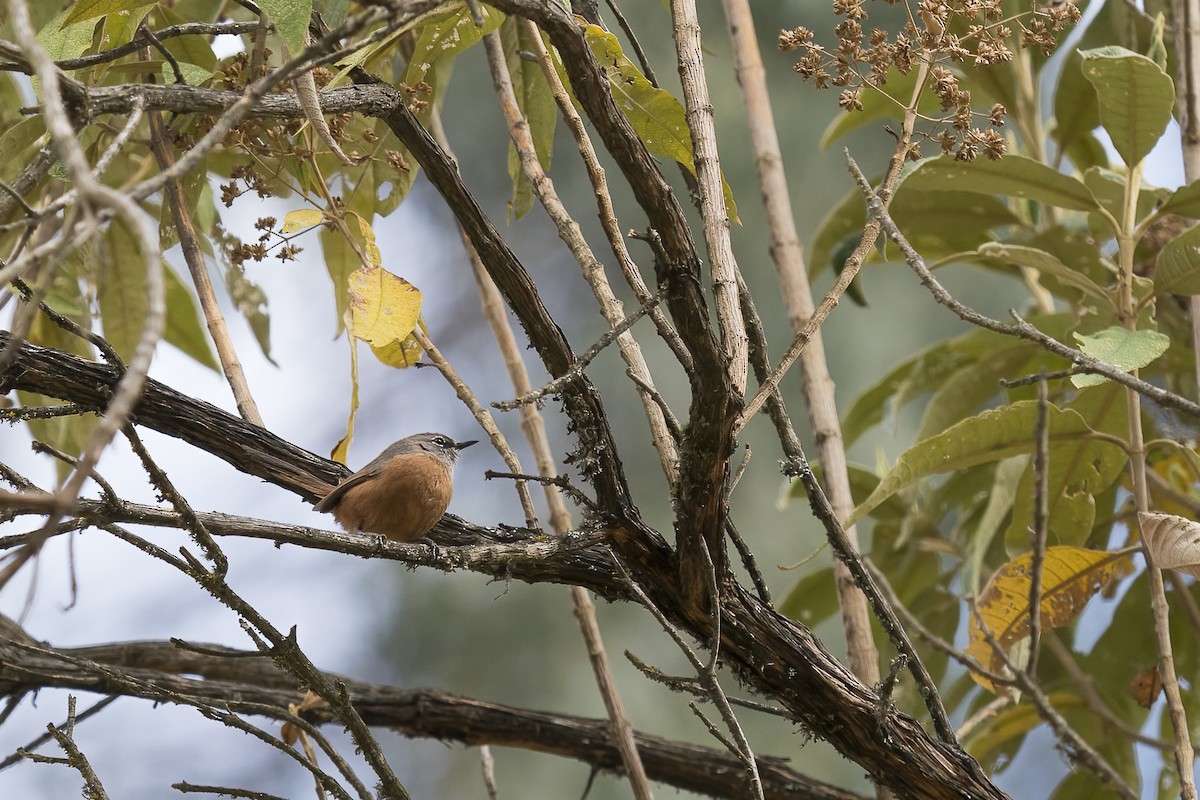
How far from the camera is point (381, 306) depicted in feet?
5.25

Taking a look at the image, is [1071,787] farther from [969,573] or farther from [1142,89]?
[1142,89]

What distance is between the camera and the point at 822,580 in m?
2.76

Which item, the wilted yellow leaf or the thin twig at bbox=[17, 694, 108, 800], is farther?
the wilted yellow leaf

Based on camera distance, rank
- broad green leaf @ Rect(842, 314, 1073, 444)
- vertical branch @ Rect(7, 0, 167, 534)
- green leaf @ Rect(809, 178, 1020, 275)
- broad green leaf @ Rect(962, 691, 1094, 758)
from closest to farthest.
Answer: vertical branch @ Rect(7, 0, 167, 534) < broad green leaf @ Rect(962, 691, 1094, 758) < green leaf @ Rect(809, 178, 1020, 275) < broad green leaf @ Rect(842, 314, 1073, 444)

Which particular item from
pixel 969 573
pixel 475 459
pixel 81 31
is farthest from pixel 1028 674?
pixel 475 459

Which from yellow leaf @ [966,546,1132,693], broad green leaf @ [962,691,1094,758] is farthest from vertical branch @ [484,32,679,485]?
broad green leaf @ [962,691,1094,758]

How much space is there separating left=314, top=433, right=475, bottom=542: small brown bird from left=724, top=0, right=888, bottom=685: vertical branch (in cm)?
77

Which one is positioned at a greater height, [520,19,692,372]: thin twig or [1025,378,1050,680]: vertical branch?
[520,19,692,372]: thin twig

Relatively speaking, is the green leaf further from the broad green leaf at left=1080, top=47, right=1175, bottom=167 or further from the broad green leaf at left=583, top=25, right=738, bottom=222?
the broad green leaf at left=583, top=25, right=738, bottom=222

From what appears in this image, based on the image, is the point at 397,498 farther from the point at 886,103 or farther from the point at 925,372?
the point at 886,103

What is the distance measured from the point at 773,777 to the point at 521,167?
126 centimetres

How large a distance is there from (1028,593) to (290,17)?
1590 mm

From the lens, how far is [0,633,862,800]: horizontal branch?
2.10 meters

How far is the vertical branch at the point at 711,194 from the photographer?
142 centimetres
